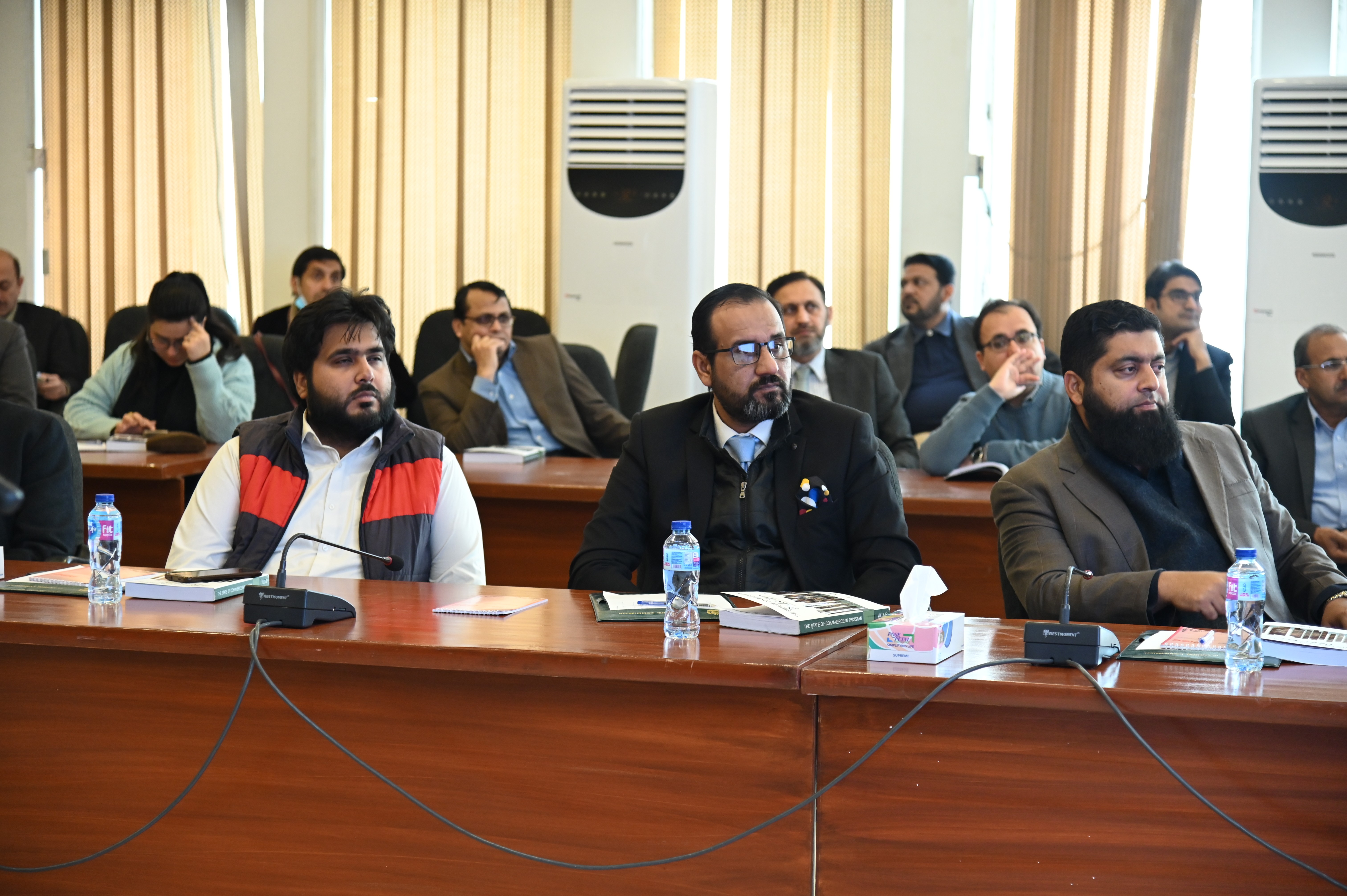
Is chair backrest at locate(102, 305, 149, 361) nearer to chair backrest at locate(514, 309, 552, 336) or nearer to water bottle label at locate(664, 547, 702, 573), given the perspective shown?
chair backrest at locate(514, 309, 552, 336)

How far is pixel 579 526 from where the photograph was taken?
346 centimetres

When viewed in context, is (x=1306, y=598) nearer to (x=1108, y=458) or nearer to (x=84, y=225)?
(x=1108, y=458)

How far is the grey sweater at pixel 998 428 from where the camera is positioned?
144 inches

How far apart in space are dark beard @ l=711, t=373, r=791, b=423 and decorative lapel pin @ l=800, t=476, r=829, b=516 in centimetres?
16

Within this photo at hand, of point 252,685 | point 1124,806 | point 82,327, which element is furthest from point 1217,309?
point 82,327

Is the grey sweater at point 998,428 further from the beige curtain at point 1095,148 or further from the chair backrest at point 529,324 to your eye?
the chair backrest at point 529,324

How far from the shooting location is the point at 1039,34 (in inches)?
217

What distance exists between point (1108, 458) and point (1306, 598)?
431mm

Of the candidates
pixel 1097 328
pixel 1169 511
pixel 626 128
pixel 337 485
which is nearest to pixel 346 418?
pixel 337 485

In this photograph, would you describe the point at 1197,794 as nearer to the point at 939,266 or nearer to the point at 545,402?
the point at 545,402

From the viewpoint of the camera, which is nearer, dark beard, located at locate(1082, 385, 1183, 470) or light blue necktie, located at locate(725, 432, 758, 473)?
dark beard, located at locate(1082, 385, 1183, 470)

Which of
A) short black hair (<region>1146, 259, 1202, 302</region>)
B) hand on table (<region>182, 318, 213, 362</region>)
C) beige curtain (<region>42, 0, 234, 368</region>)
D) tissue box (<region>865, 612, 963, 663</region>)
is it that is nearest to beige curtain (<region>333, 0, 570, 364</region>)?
beige curtain (<region>42, 0, 234, 368</region>)

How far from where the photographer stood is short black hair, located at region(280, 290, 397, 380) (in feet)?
8.63

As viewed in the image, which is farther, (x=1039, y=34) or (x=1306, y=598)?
(x=1039, y=34)
